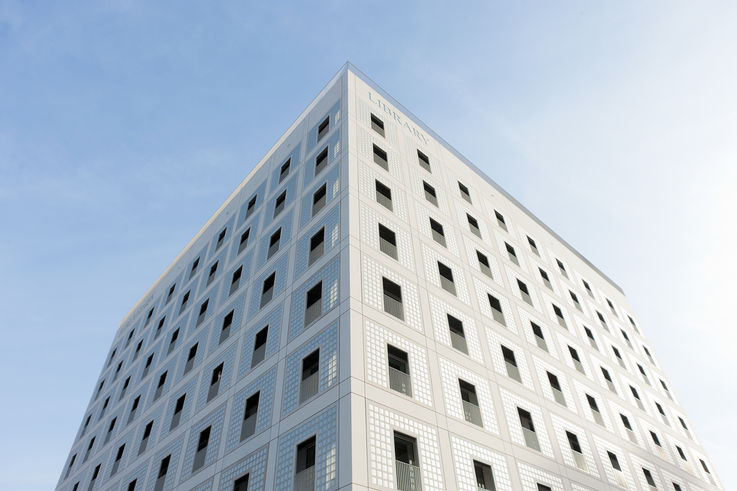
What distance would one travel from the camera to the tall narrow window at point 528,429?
19656 millimetres

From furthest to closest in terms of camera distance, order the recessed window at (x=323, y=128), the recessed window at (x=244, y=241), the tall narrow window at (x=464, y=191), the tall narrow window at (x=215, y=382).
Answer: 1. the tall narrow window at (x=464, y=191)
2. the recessed window at (x=244, y=241)
3. the recessed window at (x=323, y=128)
4. the tall narrow window at (x=215, y=382)

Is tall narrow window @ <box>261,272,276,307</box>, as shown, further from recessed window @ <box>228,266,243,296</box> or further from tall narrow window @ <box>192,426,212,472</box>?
tall narrow window @ <box>192,426,212,472</box>

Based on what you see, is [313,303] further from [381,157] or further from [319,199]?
[381,157]

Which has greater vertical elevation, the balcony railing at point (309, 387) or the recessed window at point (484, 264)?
the recessed window at point (484, 264)

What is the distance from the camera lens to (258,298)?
23.3 m

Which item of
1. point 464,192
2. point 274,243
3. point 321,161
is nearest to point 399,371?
point 274,243

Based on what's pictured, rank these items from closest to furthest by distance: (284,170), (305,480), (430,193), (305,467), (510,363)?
(305,480), (305,467), (510,363), (430,193), (284,170)

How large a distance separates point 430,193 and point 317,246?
28.0 ft

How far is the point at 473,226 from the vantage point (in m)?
28.6

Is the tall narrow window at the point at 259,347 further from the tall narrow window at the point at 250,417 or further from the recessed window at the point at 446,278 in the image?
the recessed window at the point at 446,278

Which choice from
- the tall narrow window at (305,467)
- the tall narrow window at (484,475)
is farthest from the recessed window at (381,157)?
the tall narrow window at (484,475)

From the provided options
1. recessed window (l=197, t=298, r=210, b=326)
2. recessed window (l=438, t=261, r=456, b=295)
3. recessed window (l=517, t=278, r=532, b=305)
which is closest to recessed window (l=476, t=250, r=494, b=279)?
recessed window (l=517, t=278, r=532, b=305)

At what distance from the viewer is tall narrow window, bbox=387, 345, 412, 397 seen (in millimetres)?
16281

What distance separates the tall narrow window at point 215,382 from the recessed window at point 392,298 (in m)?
9.39
